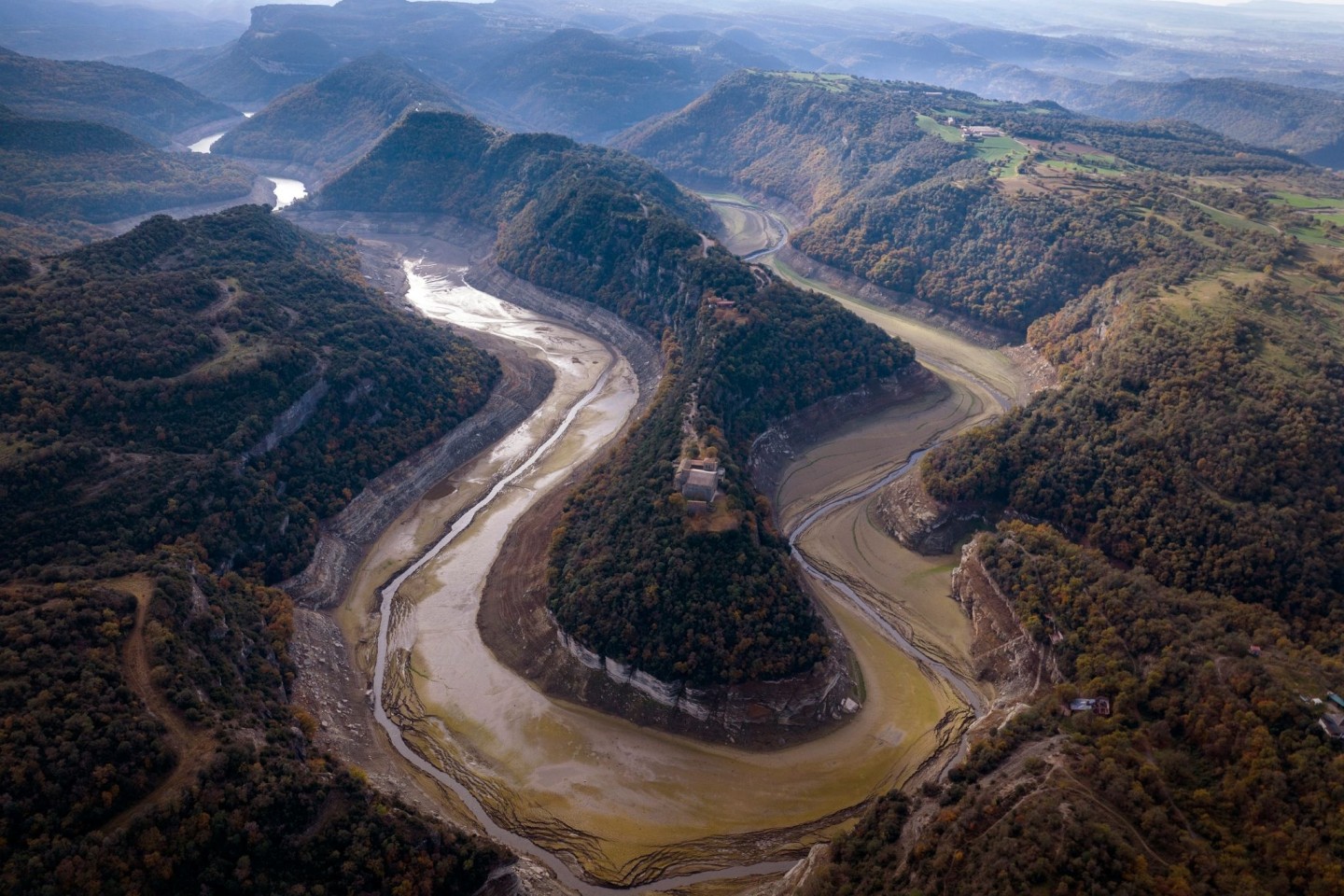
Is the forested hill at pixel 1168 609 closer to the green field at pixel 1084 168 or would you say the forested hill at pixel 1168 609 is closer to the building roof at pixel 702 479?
the building roof at pixel 702 479

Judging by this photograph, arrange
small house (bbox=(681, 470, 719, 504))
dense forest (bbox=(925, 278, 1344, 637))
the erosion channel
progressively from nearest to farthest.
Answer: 1. the erosion channel
2. dense forest (bbox=(925, 278, 1344, 637))
3. small house (bbox=(681, 470, 719, 504))

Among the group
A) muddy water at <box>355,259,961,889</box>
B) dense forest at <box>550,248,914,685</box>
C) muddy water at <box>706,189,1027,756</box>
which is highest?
dense forest at <box>550,248,914,685</box>

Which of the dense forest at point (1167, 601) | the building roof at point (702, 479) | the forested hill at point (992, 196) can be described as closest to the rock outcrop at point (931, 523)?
the dense forest at point (1167, 601)

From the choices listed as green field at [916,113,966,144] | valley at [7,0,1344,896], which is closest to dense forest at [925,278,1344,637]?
valley at [7,0,1344,896]

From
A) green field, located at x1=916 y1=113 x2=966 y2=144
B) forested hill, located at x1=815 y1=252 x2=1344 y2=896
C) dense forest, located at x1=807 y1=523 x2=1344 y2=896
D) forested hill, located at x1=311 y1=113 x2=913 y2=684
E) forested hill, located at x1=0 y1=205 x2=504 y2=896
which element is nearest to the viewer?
dense forest, located at x1=807 y1=523 x2=1344 y2=896

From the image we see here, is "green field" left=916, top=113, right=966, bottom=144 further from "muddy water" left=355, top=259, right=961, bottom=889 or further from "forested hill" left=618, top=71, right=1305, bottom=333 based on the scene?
"muddy water" left=355, top=259, right=961, bottom=889

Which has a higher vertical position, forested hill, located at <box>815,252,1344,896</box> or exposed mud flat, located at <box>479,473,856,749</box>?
forested hill, located at <box>815,252,1344,896</box>
